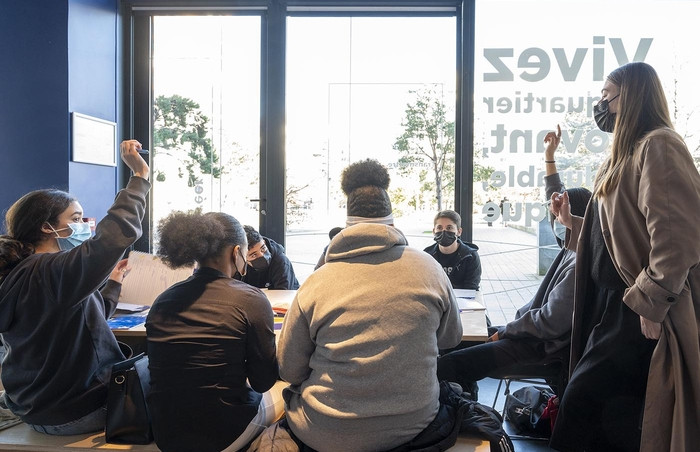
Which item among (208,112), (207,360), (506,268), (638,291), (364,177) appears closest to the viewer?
(207,360)

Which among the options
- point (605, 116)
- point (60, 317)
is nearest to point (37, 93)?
point (60, 317)

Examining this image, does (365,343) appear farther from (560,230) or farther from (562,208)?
(560,230)

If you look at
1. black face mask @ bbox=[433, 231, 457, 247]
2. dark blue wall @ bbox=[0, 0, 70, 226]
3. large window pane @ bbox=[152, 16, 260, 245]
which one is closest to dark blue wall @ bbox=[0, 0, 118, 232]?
dark blue wall @ bbox=[0, 0, 70, 226]

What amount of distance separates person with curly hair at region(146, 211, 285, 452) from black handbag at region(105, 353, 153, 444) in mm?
85

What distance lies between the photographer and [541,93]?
420 centimetres

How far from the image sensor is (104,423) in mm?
2059

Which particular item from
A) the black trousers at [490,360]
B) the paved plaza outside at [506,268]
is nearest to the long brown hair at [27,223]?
the black trousers at [490,360]

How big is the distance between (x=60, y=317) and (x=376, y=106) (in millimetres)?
3090

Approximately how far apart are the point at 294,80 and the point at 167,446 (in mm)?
3277

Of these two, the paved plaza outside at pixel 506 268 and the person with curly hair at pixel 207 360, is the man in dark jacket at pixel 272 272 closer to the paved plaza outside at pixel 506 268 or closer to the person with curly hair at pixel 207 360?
the paved plaza outside at pixel 506 268

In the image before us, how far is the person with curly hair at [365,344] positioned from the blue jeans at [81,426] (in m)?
0.75

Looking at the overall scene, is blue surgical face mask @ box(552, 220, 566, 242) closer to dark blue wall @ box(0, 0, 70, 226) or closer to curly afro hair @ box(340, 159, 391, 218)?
curly afro hair @ box(340, 159, 391, 218)

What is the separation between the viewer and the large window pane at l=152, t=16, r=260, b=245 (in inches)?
179

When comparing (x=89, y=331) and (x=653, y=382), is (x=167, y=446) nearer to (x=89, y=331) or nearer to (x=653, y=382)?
(x=89, y=331)
